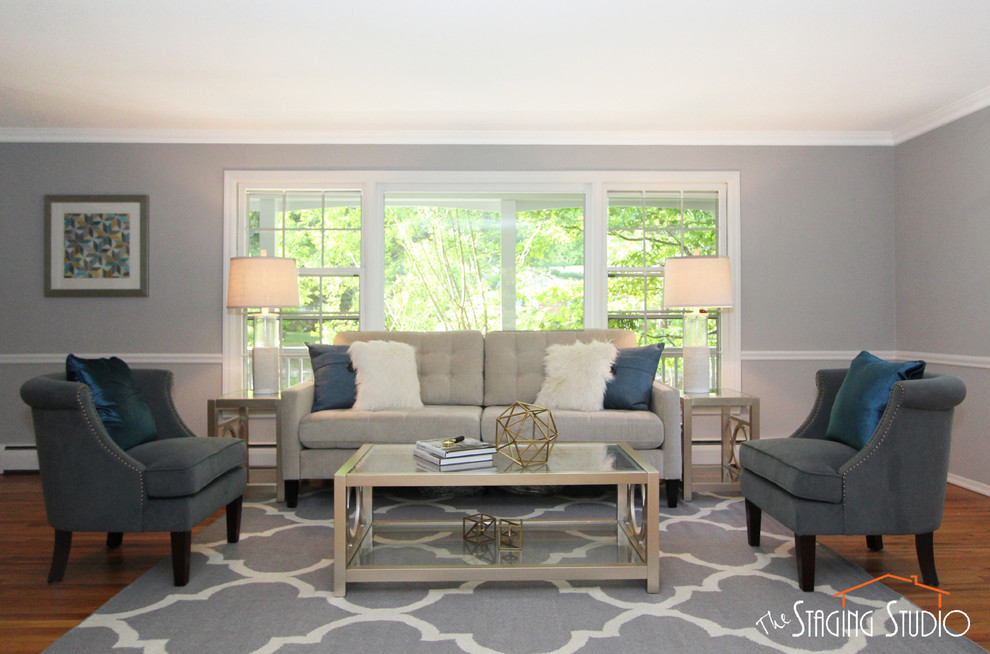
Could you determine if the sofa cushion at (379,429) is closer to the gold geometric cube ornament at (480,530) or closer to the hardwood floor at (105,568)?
the hardwood floor at (105,568)

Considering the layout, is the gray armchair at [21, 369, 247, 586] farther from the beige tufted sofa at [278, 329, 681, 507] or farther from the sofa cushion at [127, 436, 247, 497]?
the beige tufted sofa at [278, 329, 681, 507]

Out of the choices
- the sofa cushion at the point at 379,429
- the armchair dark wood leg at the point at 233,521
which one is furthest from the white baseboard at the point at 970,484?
the armchair dark wood leg at the point at 233,521

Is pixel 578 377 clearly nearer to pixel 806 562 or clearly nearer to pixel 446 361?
pixel 446 361

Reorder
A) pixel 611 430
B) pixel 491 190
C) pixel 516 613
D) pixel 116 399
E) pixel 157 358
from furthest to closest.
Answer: pixel 491 190 < pixel 157 358 < pixel 611 430 < pixel 116 399 < pixel 516 613

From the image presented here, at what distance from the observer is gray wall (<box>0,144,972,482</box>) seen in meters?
4.82

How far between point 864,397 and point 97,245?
477 cm

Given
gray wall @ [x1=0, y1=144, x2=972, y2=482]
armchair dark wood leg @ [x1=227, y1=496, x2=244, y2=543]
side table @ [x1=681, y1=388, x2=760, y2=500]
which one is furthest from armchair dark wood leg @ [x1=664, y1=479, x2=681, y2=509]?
armchair dark wood leg @ [x1=227, y1=496, x2=244, y2=543]

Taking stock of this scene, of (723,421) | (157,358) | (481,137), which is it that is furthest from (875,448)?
(157,358)

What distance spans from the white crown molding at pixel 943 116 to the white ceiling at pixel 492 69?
1 cm

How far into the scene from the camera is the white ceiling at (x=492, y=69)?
302cm

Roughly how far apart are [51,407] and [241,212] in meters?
2.67

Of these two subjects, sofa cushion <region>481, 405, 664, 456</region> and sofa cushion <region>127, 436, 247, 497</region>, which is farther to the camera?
sofa cushion <region>481, 405, 664, 456</region>

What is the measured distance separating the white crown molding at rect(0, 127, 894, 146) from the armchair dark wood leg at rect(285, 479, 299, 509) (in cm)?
242

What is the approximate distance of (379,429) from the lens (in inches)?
147
